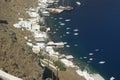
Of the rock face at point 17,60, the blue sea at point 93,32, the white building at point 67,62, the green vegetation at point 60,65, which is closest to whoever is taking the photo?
the rock face at point 17,60

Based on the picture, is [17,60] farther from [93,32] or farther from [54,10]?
[54,10]

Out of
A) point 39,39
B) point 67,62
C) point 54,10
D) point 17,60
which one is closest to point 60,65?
point 67,62

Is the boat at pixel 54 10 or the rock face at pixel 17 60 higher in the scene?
the rock face at pixel 17 60

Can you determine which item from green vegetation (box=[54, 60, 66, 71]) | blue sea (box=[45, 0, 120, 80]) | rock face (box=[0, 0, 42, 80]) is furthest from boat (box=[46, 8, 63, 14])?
green vegetation (box=[54, 60, 66, 71])

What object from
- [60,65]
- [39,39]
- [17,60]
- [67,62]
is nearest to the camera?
[17,60]

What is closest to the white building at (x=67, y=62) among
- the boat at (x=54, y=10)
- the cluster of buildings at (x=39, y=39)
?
the cluster of buildings at (x=39, y=39)

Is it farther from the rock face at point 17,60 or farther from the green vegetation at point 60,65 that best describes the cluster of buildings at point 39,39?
the rock face at point 17,60

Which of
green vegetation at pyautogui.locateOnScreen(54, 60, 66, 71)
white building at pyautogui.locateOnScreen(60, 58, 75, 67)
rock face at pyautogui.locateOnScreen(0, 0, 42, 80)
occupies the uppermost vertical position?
rock face at pyautogui.locateOnScreen(0, 0, 42, 80)

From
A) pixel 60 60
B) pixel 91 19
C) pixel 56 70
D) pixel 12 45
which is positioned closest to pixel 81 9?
pixel 91 19

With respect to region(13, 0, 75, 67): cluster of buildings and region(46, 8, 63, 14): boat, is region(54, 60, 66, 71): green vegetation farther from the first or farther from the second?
region(46, 8, 63, 14): boat
